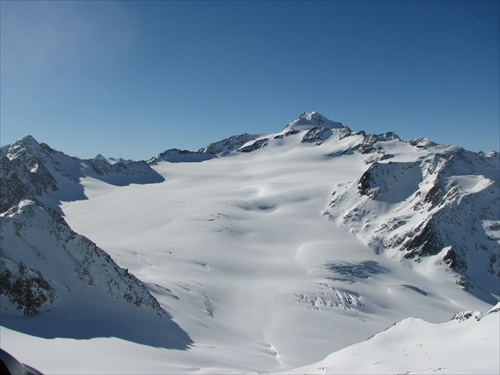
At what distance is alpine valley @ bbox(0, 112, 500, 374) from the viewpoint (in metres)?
19.5

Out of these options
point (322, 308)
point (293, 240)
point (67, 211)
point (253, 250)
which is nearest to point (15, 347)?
point (322, 308)

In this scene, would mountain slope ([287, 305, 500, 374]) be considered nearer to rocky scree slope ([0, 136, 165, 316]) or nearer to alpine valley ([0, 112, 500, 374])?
alpine valley ([0, 112, 500, 374])

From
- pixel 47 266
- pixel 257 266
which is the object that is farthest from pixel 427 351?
pixel 257 266

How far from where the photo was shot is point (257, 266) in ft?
222

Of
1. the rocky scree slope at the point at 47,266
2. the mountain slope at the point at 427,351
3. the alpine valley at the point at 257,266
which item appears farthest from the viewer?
the rocky scree slope at the point at 47,266

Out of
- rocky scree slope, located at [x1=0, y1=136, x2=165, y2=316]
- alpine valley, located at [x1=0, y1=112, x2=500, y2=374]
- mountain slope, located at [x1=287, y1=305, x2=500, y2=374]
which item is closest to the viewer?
mountain slope, located at [x1=287, y1=305, x2=500, y2=374]

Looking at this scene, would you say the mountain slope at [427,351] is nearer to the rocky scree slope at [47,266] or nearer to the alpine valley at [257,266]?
the alpine valley at [257,266]

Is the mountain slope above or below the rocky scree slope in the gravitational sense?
below

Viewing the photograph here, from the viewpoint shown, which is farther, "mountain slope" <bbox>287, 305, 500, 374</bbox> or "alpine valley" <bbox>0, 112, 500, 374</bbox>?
"alpine valley" <bbox>0, 112, 500, 374</bbox>

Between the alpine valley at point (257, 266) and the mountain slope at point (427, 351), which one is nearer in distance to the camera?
the mountain slope at point (427, 351)

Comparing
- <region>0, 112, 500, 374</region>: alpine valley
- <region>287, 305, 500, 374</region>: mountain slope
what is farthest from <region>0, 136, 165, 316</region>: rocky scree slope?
<region>287, 305, 500, 374</region>: mountain slope

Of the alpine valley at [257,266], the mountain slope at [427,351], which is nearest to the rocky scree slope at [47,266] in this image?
the alpine valley at [257,266]

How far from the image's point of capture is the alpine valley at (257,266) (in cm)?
1955

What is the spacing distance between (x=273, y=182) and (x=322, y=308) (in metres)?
82.5
